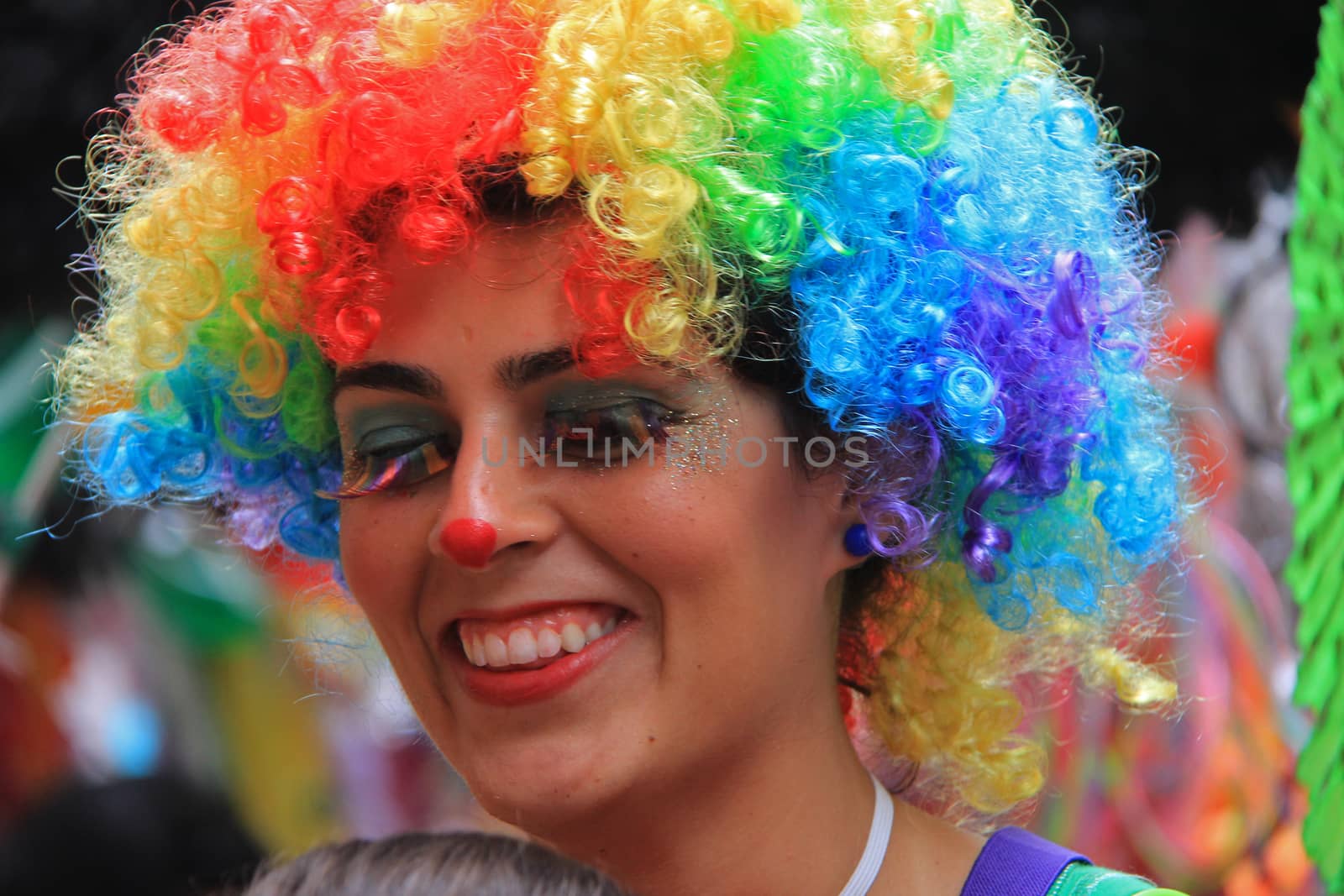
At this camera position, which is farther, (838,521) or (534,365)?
(838,521)

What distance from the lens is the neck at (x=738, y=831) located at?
1748mm

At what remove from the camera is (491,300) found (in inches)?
65.0

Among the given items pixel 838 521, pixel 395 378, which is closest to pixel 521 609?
pixel 395 378

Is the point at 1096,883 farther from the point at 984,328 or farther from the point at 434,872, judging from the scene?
the point at 434,872

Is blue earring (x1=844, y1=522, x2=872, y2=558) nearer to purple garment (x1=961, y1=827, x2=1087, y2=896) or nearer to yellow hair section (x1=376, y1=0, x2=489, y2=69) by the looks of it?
purple garment (x1=961, y1=827, x2=1087, y2=896)

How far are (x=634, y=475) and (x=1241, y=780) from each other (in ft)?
7.16

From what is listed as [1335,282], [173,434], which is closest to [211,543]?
[173,434]

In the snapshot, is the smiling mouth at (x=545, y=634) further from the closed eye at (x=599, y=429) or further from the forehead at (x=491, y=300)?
the forehead at (x=491, y=300)

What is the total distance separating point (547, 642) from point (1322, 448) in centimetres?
85

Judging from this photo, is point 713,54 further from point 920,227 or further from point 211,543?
point 211,543

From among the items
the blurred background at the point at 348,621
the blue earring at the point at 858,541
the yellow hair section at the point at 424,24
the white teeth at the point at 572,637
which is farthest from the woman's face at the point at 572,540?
the blurred background at the point at 348,621

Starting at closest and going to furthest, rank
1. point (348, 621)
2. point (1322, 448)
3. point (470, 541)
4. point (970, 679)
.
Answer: point (1322, 448)
point (470, 541)
point (970, 679)
point (348, 621)

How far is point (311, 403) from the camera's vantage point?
6.68ft

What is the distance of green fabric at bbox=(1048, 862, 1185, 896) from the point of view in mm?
1771
